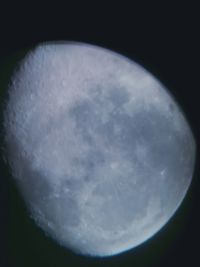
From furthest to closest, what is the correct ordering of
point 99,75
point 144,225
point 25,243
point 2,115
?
point 25,243 < point 144,225 < point 2,115 < point 99,75

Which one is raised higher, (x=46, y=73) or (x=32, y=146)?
(x=46, y=73)

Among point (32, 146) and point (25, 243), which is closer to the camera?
point (32, 146)

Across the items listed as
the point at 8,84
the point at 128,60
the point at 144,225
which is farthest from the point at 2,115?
the point at 144,225

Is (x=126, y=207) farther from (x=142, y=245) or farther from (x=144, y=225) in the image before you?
(x=142, y=245)

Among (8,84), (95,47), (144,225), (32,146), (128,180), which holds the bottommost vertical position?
(144,225)

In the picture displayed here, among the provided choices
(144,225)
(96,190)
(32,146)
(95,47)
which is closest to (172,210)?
(144,225)

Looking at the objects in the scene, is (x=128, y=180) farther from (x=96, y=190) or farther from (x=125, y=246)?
(x=125, y=246)

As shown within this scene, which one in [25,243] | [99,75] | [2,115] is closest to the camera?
[99,75]
